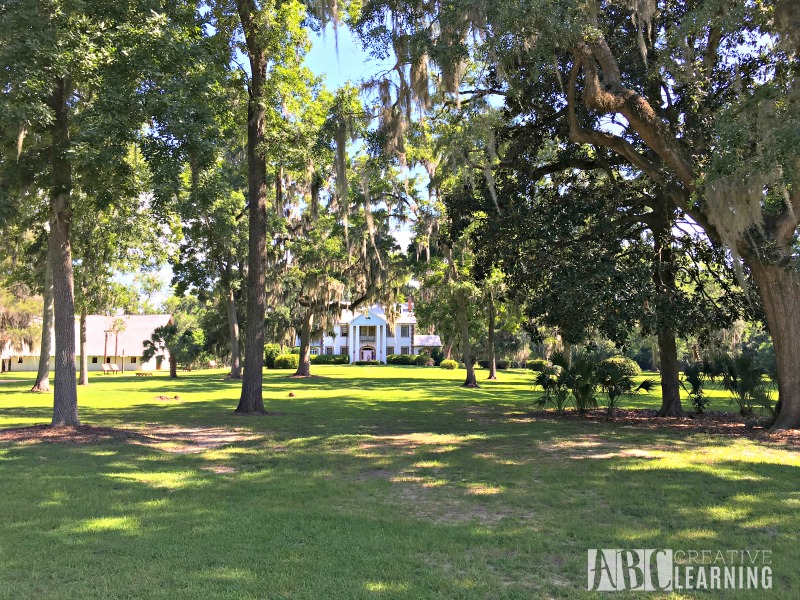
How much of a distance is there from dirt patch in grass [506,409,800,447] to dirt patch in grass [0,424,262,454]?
6.69 meters

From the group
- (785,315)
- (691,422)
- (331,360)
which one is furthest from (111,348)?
(785,315)

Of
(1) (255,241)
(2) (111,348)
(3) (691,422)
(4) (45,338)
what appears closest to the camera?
(3) (691,422)

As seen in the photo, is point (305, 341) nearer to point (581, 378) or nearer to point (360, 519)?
point (581, 378)

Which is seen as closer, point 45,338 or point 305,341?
point 45,338

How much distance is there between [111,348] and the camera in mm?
48125

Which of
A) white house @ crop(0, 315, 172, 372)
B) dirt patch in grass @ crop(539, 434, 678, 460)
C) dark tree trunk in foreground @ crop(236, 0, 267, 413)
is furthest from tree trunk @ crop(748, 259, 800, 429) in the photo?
white house @ crop(0, 315, 172, 372)

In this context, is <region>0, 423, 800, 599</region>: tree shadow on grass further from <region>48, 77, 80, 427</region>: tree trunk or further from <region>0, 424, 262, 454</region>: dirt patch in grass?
<region>48, 77, 80, 427</region>: tree trunk

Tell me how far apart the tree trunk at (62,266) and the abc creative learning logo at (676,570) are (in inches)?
382

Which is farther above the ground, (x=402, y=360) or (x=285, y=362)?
(x=285, y=362)

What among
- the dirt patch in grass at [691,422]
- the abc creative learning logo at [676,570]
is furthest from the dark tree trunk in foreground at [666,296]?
the abc creative learning logo at [676,570]

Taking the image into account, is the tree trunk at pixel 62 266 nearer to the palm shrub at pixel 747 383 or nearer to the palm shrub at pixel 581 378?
the palm shrub at pixel 581 378

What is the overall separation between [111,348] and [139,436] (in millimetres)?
43735

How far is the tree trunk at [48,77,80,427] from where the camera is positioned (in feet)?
32.4

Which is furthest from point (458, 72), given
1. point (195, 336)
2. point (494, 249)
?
point (195, 336)
